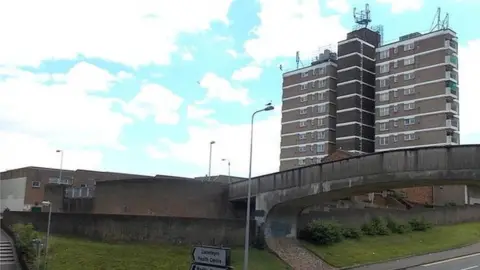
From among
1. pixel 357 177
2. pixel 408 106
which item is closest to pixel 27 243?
pixel 357 177

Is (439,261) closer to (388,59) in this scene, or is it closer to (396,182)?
(396,182)

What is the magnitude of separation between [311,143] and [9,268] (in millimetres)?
77777

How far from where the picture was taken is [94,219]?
3694 centimetres

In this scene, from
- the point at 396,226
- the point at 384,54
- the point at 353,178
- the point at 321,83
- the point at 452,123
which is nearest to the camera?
the point at 353,178

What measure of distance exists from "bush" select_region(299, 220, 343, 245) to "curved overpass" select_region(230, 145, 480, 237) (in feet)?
4.02

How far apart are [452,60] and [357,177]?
60.1 m

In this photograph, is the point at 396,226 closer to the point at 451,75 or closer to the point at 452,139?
the point at 452,139

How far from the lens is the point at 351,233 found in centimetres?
4441

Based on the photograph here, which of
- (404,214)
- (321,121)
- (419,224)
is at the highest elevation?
(321,121)

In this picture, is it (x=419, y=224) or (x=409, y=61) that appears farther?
(x=409, y=61)

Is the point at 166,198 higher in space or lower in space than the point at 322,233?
higher

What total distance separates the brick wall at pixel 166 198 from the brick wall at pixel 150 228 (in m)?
8.47

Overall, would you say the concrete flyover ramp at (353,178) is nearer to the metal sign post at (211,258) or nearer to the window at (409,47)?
the metal sign post at (211,258)

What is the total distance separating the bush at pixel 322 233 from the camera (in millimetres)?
41812
